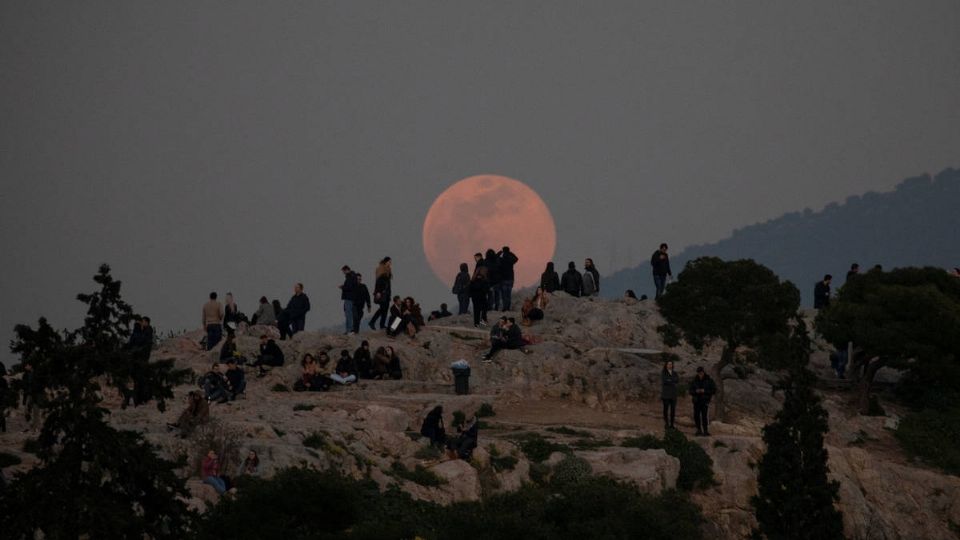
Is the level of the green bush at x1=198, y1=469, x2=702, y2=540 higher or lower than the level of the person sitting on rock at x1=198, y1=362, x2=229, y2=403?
lower

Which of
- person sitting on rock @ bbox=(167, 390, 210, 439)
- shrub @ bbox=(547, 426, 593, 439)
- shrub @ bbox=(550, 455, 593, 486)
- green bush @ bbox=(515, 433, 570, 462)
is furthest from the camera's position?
shrub @ bbox=(547, 426, 593, 439)

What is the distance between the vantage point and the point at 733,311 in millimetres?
47375

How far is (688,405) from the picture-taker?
4872cm

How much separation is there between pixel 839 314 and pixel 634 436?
16723mm

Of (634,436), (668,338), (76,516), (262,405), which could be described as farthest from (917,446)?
(76,516)

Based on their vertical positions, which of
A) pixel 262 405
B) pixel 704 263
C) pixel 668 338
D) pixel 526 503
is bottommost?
pixel 526 503

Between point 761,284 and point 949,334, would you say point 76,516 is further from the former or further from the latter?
point 949,334

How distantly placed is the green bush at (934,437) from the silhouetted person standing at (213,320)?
2681 centimetres

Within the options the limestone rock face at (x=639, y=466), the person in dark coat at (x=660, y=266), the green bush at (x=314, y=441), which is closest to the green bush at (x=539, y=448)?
the limestone rock face at (x=639, y=466)

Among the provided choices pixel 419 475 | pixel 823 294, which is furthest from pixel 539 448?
pixel 823 294

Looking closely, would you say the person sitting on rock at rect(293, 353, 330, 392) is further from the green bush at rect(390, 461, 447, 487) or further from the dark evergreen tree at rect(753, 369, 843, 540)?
the dark evergreen tree at rect(753, 369, 843, 540)

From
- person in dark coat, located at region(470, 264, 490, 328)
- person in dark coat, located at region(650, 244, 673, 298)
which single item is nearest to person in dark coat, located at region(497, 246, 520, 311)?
person in dark coat, located at region(470, 264, 490, 328)

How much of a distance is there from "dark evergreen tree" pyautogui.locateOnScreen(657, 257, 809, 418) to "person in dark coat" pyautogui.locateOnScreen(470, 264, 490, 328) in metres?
7.06

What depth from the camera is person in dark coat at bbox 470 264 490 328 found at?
158ft
